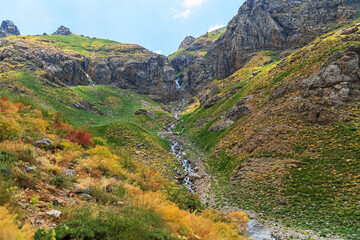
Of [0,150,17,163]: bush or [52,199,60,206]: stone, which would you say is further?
[0,150,17,163]: bush

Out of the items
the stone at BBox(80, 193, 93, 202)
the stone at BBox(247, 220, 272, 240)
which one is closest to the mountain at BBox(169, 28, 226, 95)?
the stone at BBox(247, 220, 272, 240)

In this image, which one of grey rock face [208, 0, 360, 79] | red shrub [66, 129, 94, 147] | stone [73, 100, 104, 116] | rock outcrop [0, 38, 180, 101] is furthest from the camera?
rock outcrop [0, 38, 180, 101]

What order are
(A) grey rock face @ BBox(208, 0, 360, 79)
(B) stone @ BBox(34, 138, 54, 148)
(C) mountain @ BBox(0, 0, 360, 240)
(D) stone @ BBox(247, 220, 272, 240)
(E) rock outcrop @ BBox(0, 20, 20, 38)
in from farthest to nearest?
(E) rock outcrop @ BBox(0, 20, 20, 38), (A) grey rock face @ BBox(208, 0, 360, 79), (D) stone @ BBox(247, 220, 272, 240), (B) stone @ BBox(34, 138, 54, 148), (C) mountain @ BBox(0, 0, 360, 240)

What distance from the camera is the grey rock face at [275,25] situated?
80.4 metres

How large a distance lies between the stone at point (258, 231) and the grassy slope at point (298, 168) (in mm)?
2578

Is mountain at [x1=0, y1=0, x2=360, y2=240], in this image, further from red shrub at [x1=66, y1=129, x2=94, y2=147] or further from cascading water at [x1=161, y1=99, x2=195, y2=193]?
cascading water at [x1=161, y1=99, x2=195, y2=193]

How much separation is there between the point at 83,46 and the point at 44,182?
162 m

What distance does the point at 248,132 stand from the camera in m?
31.9

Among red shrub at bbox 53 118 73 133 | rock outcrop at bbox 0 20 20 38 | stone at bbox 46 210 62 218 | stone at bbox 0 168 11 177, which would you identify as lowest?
stone at bbox 46 210 62 218

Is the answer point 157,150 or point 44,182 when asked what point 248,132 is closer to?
point 157,150

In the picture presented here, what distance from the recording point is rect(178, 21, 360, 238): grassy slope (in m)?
14.8

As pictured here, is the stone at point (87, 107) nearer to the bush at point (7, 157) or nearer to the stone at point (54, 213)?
the bush at point (7, 157)

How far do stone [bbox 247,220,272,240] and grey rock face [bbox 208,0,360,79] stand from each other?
310 ft

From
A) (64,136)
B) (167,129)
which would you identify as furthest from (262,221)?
(167,129)
